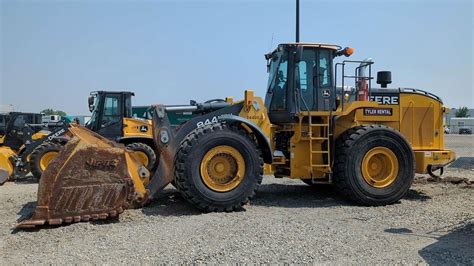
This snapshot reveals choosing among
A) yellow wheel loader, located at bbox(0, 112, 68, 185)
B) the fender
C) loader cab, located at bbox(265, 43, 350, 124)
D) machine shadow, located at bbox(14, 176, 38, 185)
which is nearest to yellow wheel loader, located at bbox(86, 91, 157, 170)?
yellow wheel loader, located at bbox(0, 112, 68, 185)

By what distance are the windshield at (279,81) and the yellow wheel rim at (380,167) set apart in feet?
5.96

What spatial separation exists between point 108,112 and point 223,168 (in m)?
7.08

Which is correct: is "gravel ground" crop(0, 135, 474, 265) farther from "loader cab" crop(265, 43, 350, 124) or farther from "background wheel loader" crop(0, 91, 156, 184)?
"background wheel loader" crop(0, 91, 156, 184)

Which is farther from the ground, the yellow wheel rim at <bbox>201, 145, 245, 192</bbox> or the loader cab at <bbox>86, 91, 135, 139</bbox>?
the loader cab at <bbox>86, 91, 135, 139</bbox>

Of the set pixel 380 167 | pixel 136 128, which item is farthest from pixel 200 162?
pixel 136 128

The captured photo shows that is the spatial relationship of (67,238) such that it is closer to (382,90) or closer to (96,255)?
(96,255)

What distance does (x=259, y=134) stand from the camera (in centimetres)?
783

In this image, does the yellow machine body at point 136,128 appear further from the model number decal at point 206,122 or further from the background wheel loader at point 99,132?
the model number decal at point 206,122

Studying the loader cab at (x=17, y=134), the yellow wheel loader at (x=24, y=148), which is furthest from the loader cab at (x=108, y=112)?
the loader cab at (x=17, y=134)

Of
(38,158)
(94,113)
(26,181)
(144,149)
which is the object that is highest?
(94,113)

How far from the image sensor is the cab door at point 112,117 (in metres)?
13.4

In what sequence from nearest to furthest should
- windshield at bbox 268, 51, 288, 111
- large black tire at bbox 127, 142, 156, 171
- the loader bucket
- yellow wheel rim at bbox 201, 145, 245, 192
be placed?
1. the loader bucket
2. yellow wheel rim at bbox 201, 145, 245, 192
3. windshield at bbox 268, 51, 288, 111
4. large black tire at bbox 127, 142, 156, 171

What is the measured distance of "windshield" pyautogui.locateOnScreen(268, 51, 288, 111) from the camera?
8625mm

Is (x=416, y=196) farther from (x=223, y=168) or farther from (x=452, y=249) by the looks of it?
(x=223, y=168)
